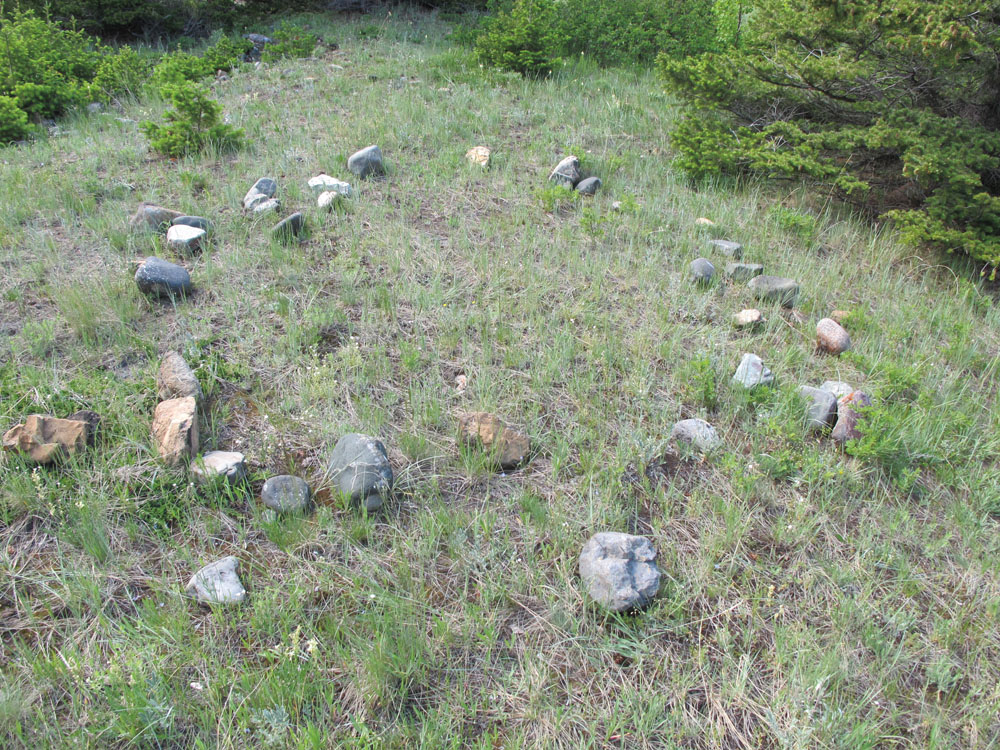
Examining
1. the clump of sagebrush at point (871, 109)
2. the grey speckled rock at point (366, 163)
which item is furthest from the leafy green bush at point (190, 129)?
the clump of sagebrush at point (871, 109)

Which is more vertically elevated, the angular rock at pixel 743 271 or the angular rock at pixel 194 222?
the angular rock at pixel 743 271

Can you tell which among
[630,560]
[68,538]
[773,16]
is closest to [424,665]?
[630,560]

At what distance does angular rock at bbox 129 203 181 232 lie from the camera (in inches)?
184

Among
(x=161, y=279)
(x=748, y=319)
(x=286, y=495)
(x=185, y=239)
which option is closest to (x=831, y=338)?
(x=748, y=319)

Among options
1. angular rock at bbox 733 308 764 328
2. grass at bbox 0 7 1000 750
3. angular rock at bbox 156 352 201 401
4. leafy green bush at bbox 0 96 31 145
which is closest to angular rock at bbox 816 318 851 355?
grass at bbox 0 7 1000 750

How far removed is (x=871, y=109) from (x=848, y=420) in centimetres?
330

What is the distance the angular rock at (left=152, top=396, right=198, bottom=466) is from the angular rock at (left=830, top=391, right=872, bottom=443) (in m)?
3.09

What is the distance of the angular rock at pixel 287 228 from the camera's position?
15.2 ft

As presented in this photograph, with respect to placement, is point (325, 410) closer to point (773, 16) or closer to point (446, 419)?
point (446, 419)

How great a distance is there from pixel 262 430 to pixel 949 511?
3.20m

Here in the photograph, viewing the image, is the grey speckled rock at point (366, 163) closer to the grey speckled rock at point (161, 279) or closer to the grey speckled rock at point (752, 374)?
the grey speckled rock at point (161, 279)

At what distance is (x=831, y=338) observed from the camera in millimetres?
3986

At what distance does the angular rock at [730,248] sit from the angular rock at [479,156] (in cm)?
220

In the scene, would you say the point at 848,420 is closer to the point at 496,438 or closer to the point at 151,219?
the point at 496,438
